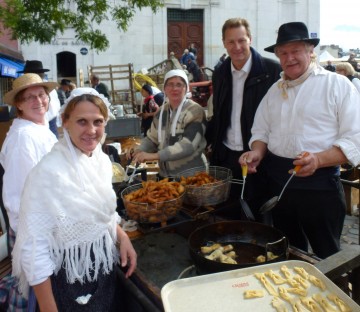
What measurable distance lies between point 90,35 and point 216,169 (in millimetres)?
5208

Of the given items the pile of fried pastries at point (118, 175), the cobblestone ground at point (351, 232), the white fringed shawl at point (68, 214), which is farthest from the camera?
the cobblestone ground at point (351, 232)

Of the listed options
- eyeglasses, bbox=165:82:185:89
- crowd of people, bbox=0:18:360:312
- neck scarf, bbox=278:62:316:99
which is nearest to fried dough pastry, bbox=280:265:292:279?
crowd of people, bbox=0:18:360:312

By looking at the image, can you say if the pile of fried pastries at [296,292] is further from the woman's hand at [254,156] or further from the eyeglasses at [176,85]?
the eyeglasses at [176,85]

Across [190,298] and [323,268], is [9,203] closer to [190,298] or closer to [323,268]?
[190,298]

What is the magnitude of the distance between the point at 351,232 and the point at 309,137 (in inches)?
125

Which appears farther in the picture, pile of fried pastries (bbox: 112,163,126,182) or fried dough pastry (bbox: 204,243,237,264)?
pile of fried pastries (bbox: 112,163,126,182)

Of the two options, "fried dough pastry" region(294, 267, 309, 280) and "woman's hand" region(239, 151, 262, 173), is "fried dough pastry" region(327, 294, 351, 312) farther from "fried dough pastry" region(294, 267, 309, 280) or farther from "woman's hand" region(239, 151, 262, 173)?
"woman's hand" region(239, 151, 262, 173)

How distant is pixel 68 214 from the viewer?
1796mm

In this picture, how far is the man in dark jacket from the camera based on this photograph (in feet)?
10.2

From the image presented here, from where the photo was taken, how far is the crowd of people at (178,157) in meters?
1.80

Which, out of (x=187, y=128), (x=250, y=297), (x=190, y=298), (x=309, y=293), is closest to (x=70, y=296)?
(x=190, y=298)

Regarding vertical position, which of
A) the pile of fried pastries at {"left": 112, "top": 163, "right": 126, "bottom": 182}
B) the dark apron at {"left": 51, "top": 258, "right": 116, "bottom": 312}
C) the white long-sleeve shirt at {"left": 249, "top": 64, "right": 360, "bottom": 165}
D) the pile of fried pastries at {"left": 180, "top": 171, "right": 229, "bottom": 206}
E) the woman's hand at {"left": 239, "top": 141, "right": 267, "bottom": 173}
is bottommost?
the dark apron at {"left": 51, "top": 258, "right": 116, "bottom": 312}

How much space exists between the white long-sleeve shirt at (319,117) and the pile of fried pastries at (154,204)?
2.70ft

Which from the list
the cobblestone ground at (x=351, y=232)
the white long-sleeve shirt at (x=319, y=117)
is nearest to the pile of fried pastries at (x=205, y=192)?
the white long-sleeve shirt at (x=319, y=117)
